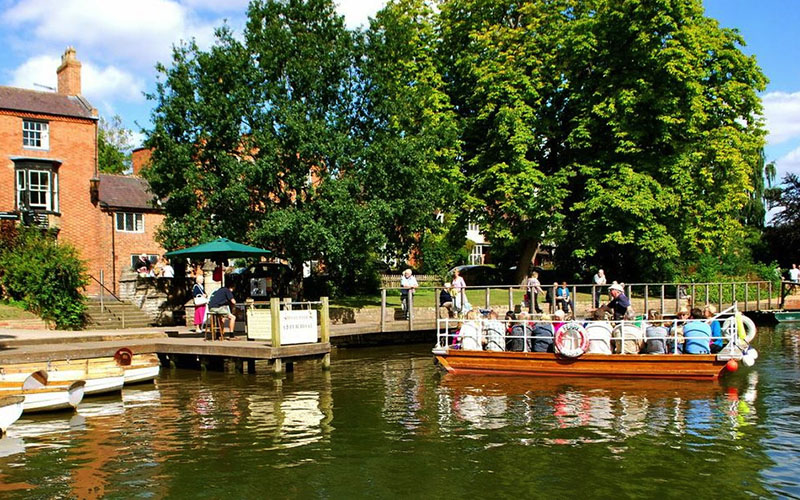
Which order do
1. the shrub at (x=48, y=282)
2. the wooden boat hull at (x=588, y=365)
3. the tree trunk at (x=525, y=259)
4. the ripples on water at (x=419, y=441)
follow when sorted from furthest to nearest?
1. the tree trunk at (x=525, y=259)
2. the shrub at (x=48, y=282)
3. the wooden boat hull at (x=588, y=365)
4. the ripples on water at (x=419, y=441)

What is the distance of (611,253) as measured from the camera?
4084 centimetres

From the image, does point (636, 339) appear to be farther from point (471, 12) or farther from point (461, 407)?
point (471, 12)

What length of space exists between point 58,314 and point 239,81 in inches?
430

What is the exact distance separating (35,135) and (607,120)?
29616mm

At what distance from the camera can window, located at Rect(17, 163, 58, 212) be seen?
3772cm

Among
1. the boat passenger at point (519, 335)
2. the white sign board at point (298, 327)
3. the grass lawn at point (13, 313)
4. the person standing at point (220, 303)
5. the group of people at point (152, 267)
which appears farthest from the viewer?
the group of people at point (152, 267)

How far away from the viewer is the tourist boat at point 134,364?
738 inches

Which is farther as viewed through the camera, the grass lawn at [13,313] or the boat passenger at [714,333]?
the grass lawn at [13,313]

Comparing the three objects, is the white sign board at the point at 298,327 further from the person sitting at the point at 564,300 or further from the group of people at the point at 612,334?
the person sitting at the point at 564,300

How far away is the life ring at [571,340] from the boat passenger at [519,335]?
2.87 ft

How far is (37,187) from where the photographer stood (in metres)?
38.2

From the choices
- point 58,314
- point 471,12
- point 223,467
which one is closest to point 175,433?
point 223,467

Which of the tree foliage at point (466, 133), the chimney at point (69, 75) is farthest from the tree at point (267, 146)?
the chimney at point (69, 75)

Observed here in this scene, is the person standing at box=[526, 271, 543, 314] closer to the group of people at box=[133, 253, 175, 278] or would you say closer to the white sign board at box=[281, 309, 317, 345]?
the white sign board at box=[281, 309, 317, 345]
